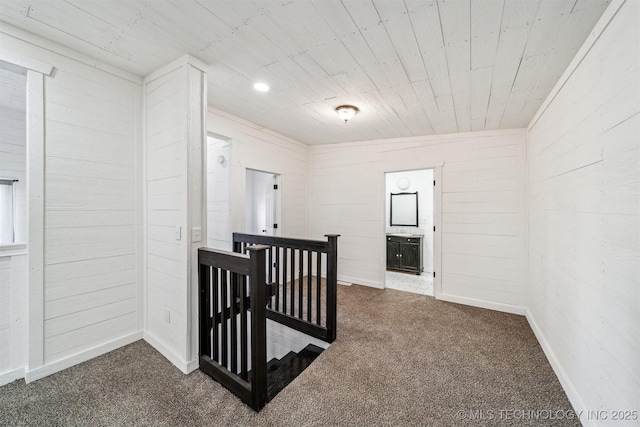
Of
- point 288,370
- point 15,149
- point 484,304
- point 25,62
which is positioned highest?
point 25,62

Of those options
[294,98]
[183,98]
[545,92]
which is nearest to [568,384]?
[545,92]

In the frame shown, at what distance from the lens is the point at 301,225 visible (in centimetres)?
475

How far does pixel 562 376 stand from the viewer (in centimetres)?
190

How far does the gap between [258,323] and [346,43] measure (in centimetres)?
203

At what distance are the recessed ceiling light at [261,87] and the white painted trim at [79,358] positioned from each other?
2.63 meters

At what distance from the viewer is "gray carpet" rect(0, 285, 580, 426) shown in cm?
158

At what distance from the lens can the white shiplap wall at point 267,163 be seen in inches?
134

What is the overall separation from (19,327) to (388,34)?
3400 millimetres

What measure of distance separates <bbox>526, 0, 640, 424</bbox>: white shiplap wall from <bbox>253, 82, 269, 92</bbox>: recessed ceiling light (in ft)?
7.80

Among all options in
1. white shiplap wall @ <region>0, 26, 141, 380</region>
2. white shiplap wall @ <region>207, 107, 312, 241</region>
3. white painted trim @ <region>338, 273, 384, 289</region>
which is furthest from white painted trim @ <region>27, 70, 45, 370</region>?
white painted trim @ <region>338, 273, 384, 289</region>

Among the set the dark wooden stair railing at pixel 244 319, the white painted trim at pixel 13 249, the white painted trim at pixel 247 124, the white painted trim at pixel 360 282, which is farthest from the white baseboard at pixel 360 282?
the white painted trim at pixel 13 249

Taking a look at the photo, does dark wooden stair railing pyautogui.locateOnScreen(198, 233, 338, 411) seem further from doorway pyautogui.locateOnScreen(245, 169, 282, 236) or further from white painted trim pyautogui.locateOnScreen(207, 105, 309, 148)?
white painted trim pyautogui.locateOnScreen(207, 105, 309, 148)

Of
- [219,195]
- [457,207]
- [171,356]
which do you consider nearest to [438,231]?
[457,207]

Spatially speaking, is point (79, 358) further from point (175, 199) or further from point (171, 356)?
point (175, 199)
